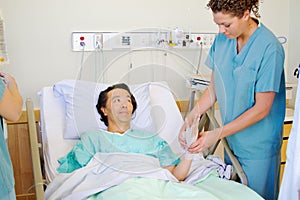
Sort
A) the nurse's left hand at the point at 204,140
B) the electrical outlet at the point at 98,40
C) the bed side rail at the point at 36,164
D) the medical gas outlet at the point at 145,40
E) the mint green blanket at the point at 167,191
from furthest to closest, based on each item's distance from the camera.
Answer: the electrical outlet at the point at 98,40 < the medical gas outlet at the point at 145,40 < the nurse's left hand at the point at 204,140 < the mint green blanket at the point at 167,191 < the bed side rail at the point at 36,164

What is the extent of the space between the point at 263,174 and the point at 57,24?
1.51m

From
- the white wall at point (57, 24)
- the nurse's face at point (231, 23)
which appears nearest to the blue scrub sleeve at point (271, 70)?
the nurse's face at point (231, 23)

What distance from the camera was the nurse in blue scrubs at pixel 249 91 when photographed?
1.56 metres

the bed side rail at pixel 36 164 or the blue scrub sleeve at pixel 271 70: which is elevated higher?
the blue scrub sleeve at pixel 271 70

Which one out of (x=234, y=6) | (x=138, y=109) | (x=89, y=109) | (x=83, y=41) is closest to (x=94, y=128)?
(x=89, y=109)

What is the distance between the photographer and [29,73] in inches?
91.5

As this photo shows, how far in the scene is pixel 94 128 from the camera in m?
1.87

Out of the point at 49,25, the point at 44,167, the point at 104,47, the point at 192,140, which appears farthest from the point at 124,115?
the point at 49,25

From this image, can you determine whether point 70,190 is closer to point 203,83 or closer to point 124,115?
point 124,115

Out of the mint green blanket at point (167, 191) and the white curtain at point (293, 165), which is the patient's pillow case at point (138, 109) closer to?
the mint green blanket at point (167, 191)

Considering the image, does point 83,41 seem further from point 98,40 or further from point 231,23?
point 231,23

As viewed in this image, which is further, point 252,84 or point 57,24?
point 57,24

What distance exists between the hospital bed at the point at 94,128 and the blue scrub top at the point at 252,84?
4.9 inches

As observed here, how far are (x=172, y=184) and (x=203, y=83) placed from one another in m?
0.77
